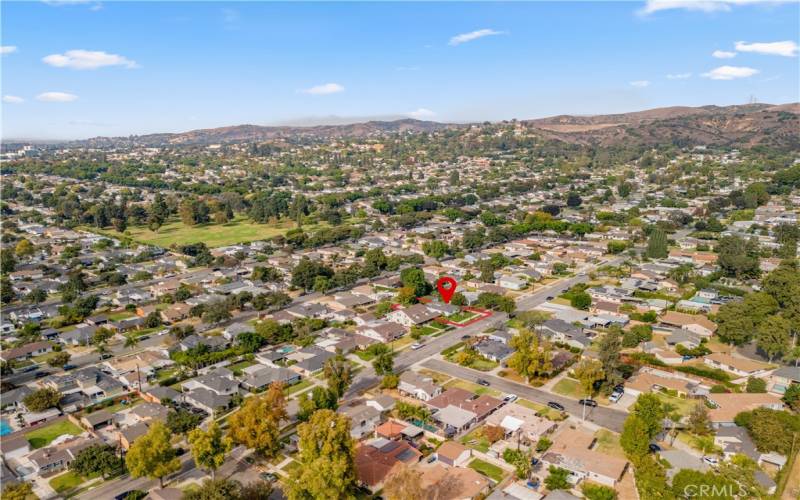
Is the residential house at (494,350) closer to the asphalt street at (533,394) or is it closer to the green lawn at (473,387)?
the asphalt street at (533,394)

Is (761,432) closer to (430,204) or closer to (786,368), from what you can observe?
(786,368)

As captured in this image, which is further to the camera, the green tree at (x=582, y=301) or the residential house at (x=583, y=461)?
the green tree at (x=582, y=301)

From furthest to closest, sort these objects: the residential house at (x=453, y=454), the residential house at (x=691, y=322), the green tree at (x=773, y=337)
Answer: the residential house at (x=691, y=322) < the green tree at (x=773, y=337) < the residential house at (x=453, y=454)

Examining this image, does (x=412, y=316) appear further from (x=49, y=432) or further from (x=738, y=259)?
(x=738, y=259)

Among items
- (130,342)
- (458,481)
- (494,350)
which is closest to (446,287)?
(494,350)

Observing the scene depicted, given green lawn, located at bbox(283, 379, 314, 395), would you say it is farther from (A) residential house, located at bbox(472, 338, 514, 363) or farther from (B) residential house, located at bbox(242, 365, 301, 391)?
(A) residential house, located at bbox(472, 338, 514, 363)

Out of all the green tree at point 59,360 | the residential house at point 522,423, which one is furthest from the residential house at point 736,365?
the green tree at point 59,360

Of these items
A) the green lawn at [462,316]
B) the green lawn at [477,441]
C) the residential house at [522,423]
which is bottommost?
Result: the green lawn at [477,441]

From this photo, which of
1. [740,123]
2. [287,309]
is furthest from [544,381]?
[740,123]
